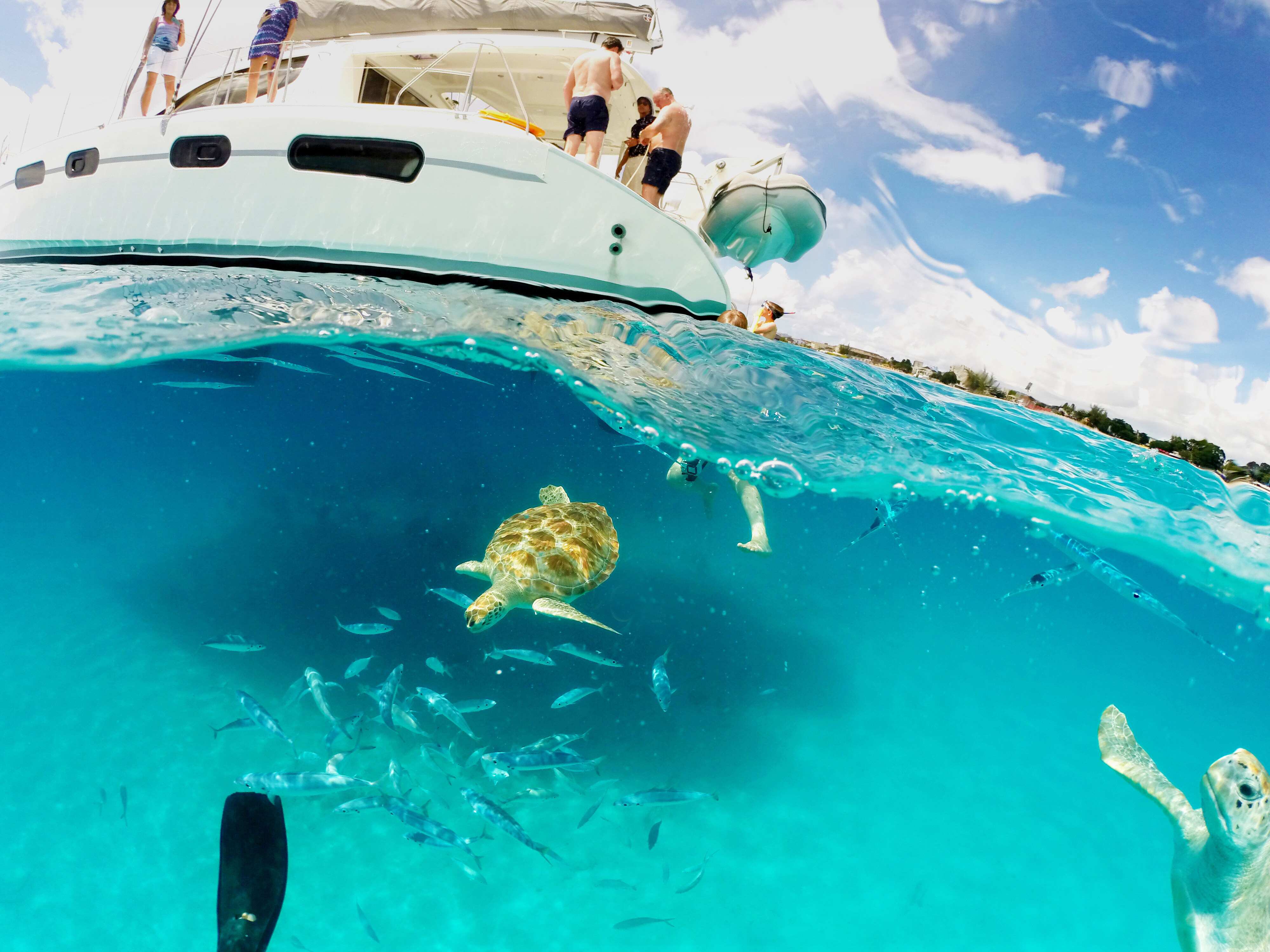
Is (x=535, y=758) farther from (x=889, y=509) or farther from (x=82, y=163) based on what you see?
(x=82, y=163)

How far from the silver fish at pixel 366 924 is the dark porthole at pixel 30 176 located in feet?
35.1

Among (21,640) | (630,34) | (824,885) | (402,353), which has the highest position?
(630,34)

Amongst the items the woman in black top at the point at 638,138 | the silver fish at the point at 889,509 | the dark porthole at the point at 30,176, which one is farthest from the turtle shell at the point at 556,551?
the dark porthole at the point at 30,176

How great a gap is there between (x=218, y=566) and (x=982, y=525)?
13.6 m

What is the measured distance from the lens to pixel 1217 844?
3.98 m

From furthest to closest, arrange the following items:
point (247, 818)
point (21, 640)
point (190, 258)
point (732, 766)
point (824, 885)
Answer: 1. point (21, 640)
2. point (190, 258)
3. point (732, 766)
4. point (824, 885)
5. point (247, 818)

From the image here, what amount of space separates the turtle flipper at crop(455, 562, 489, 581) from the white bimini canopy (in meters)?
7.38

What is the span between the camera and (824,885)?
6344 millimetres

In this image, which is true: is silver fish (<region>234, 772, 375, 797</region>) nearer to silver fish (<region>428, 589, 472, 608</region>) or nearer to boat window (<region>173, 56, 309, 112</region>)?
silver fish (<region>428, 589, 472, 608</region>)

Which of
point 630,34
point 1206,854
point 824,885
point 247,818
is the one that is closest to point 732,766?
point 824,885

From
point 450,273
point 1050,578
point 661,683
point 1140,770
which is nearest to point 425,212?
point 450,273

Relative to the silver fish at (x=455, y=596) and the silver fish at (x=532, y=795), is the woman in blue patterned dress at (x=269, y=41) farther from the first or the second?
the silver fish at (x=532, y=795)

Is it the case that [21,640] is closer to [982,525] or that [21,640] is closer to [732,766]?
[732,766]

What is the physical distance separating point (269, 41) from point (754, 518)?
836 cm
